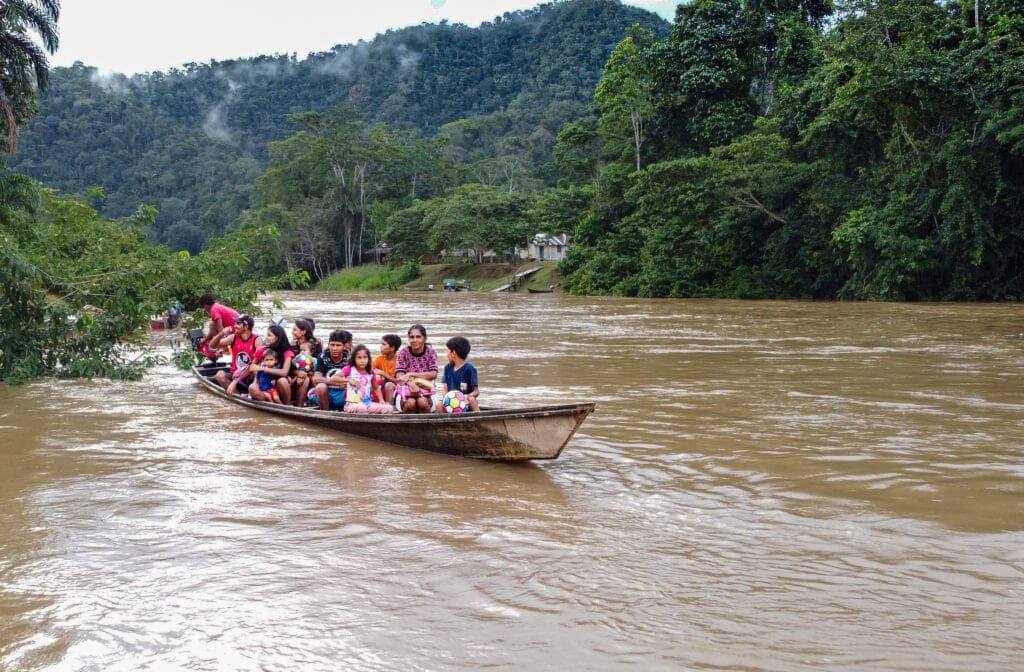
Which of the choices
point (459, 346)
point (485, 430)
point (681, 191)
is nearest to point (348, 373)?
point (459, 346)

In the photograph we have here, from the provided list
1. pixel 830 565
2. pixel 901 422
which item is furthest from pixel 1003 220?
pixel 830 565

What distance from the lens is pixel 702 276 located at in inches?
1340

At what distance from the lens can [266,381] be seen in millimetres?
9367

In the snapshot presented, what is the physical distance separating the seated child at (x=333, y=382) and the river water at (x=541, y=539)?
35cm

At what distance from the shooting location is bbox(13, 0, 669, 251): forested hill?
282ft

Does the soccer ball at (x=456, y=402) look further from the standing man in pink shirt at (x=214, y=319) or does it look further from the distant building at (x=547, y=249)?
the distant building at (x=547, y=249)

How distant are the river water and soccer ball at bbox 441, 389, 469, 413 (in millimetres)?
397

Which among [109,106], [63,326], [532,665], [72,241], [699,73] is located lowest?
[532,665]

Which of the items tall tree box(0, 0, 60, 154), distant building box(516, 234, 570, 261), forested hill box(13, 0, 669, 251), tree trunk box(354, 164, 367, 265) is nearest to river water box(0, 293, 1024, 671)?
tall tree box(0, 0, 60, 154)

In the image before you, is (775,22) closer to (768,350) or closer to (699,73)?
(699,73)

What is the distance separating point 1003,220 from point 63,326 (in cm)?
2264

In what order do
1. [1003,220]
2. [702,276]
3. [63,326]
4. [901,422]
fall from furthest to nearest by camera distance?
[702,276] → [1003,220] → [63,326] → [901,422]

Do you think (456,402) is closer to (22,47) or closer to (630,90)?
(22,47)

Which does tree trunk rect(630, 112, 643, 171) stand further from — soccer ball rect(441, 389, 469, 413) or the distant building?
soccer ball rect(441, 389, 469, 413)
